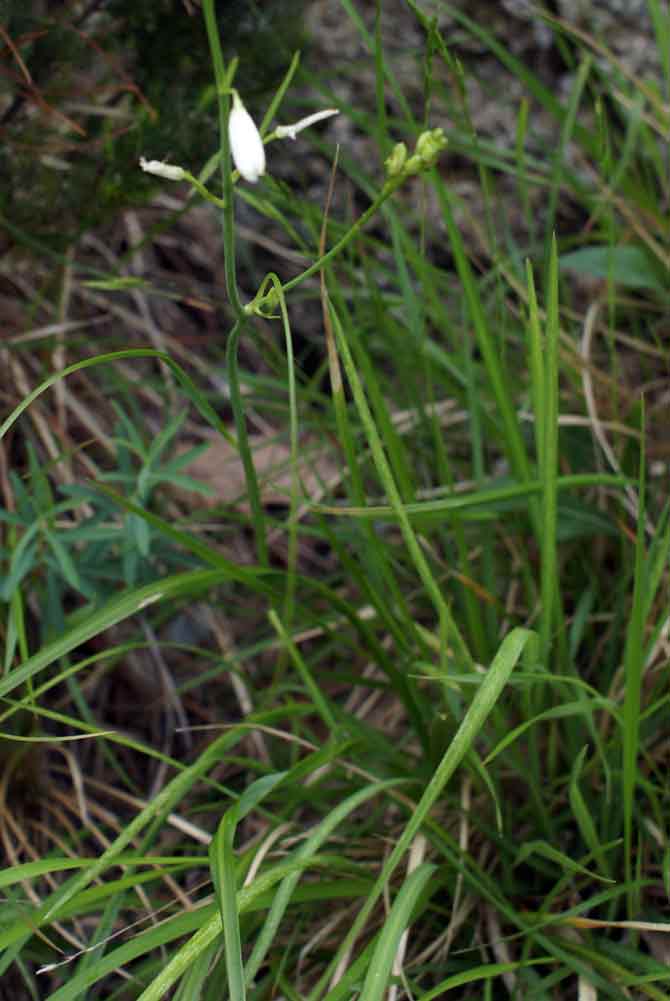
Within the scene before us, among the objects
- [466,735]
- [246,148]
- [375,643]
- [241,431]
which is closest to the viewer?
[246,148]

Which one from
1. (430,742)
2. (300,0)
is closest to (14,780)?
(430,742)

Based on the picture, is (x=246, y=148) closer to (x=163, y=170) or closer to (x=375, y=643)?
(x=163, y=170)

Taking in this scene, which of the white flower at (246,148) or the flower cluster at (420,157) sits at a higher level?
the white flower at (246,148)

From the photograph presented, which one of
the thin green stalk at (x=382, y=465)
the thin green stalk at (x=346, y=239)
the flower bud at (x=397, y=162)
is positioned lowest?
the thin green stalk at (x=382, y=465)

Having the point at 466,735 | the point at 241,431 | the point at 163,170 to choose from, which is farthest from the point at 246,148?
the point at 466,735

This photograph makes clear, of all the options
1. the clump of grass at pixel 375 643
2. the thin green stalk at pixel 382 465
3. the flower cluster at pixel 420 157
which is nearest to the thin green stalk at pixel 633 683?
the clump of grass at pixel 375 643

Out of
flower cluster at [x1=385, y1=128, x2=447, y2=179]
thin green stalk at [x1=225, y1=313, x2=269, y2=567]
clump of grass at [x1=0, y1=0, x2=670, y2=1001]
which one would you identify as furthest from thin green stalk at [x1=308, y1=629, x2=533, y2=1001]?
flower cluster at [x1=385, y1=128, x2=447, y2=179]

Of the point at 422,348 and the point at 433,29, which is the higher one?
the point at 433,29

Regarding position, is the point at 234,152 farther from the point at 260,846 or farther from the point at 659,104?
the point at 659,104

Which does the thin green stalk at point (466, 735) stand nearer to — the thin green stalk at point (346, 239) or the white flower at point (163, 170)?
the thin green stalk at point (346, 239)
